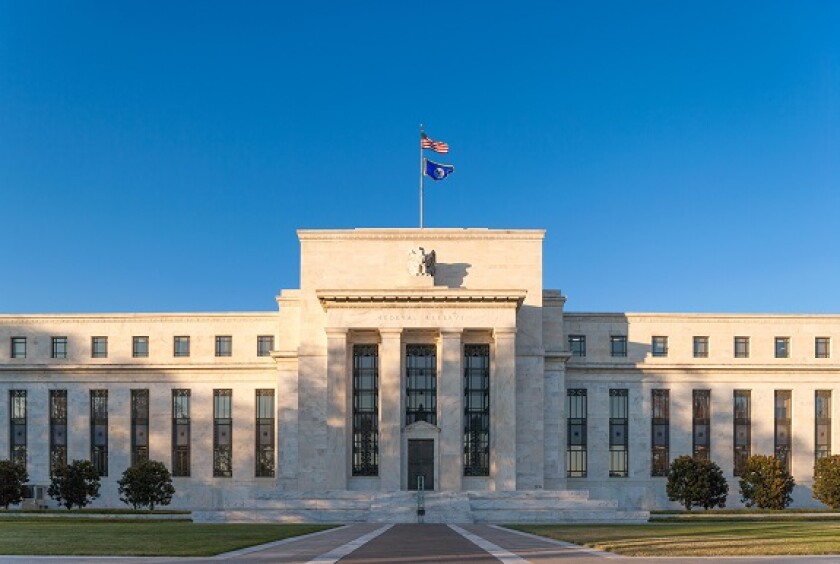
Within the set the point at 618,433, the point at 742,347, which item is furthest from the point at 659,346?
the point at 618,433

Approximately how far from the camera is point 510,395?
7038cm

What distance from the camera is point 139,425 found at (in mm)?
80312

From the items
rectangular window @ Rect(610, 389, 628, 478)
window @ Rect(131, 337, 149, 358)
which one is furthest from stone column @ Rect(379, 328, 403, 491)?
window @ Rect(131, 337, 149, 358)

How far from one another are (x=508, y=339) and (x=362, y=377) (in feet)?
37.7

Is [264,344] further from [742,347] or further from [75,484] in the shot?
[742,347]

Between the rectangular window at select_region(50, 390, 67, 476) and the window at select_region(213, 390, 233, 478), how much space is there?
12579 mm

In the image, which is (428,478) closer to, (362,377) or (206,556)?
(362,377)

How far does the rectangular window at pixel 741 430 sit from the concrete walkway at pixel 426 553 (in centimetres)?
4573

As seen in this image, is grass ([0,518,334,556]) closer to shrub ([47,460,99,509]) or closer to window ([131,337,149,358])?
shrub ([47,460,99,509])

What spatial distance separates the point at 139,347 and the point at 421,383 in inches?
996

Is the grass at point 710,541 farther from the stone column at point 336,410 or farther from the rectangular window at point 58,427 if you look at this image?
the rectangular window at point 58,427

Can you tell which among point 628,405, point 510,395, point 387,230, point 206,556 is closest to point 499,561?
point 206,556

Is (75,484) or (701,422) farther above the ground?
(701,422)

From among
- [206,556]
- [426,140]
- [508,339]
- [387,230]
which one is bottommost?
[206,556]
